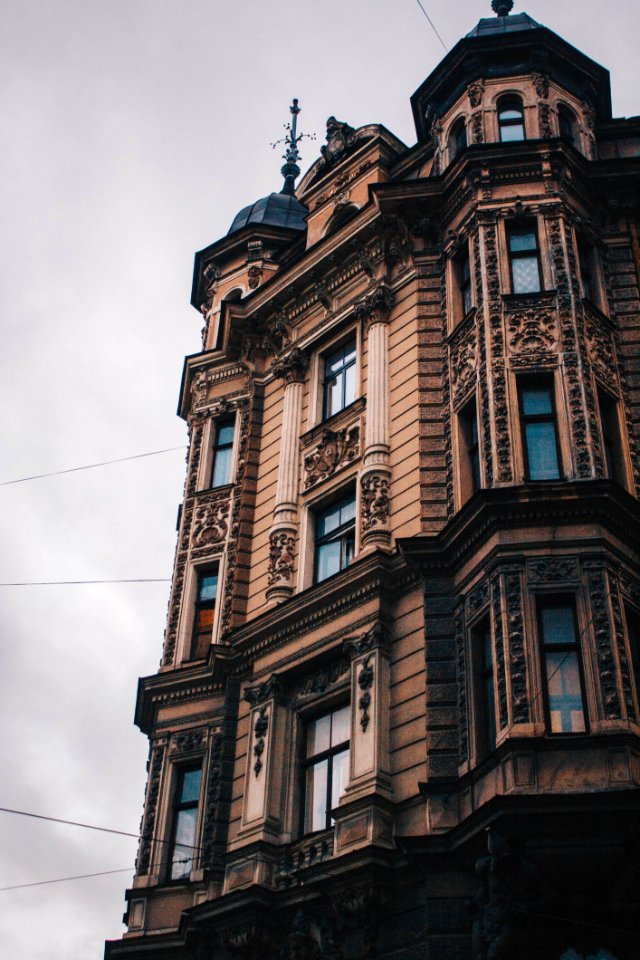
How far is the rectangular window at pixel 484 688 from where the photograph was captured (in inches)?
768

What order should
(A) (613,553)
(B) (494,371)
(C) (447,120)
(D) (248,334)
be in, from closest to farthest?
(A) (613,553) → (B) (494,371) → (C) (447,120) → (D) (248,334)

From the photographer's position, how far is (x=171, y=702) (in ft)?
88.8

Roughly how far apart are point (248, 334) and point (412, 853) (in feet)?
55.4

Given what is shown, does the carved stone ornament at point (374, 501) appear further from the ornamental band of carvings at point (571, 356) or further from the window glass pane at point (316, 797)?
the window glass pane at point (316, 797)

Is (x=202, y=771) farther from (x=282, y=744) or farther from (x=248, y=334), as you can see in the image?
(x=248, y=334)

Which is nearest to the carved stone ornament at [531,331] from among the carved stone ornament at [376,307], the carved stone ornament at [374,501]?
the carved stone ornament at [374,501]

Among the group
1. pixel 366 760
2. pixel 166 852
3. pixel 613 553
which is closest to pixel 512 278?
pixel 613 553

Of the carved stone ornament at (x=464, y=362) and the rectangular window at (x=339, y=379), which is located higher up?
the rectangular window at (x=339, y=379)

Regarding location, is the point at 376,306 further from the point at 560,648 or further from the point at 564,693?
the point at 564,693

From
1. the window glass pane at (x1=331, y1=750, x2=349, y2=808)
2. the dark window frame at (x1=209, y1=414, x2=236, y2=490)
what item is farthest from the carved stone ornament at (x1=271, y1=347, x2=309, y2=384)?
the window glass pane at (x1=331, y1=750, x2=349, y2=808)

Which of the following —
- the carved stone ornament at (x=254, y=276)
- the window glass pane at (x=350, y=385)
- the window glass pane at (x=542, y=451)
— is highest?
the carved stone ornament at (x=254, y=276)

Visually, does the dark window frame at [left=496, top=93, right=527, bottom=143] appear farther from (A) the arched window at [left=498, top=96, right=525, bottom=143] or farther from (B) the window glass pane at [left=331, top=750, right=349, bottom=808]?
(B) the window glass pane at [left=331, top=750, right=349, bottom=808]

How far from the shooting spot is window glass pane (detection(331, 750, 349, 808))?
22125mm

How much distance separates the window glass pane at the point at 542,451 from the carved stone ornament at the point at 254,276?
14.0 m
